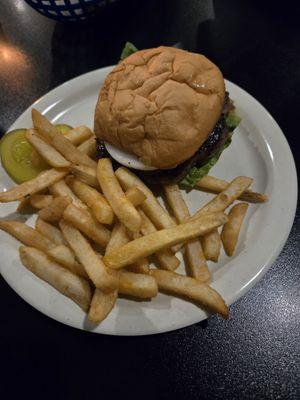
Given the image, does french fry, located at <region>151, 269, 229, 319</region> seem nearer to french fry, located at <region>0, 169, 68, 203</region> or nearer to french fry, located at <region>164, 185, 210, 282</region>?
french fry, located at <region>164, 185, 210, 282</region>

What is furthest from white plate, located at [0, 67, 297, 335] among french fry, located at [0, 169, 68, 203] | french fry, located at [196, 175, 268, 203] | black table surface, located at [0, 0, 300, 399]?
french fry, located at [0, 169, 68, 203]

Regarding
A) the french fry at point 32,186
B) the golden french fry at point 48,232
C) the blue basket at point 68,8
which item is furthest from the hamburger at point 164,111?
the blue basket at point 68,8

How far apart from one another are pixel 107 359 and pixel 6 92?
88.4 inches

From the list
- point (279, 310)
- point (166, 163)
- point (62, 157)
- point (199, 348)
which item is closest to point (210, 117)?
point (166, 163)

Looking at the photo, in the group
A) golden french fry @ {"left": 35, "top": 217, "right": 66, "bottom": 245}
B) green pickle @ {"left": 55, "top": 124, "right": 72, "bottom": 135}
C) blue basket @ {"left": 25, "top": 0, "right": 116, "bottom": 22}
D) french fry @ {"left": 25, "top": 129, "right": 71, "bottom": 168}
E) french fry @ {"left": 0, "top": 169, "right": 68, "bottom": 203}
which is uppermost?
blue basket @ {"left": 25, "top": 0, "right": 116, "bottom": 22}

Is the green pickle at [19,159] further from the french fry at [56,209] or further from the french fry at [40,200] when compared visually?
the french fry at [56,209]

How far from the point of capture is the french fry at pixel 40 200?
2109 mm

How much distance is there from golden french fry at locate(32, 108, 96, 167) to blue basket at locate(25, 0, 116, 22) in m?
1.19

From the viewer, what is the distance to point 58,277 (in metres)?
1.87

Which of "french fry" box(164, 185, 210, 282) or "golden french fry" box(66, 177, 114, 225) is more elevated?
"golden french fry" box(66, 177, 114, 225)

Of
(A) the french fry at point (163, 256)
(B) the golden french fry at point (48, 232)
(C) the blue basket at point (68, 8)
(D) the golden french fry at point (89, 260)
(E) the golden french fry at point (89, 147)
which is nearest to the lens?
(D) the golden french fry at point (89, 260)

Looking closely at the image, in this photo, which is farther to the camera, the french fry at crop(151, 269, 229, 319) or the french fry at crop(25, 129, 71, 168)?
the french fry at crop(25, 129, 71, 168)

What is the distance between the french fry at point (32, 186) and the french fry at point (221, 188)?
826 mm

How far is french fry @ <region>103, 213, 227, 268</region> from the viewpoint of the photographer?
1744 millimetres
